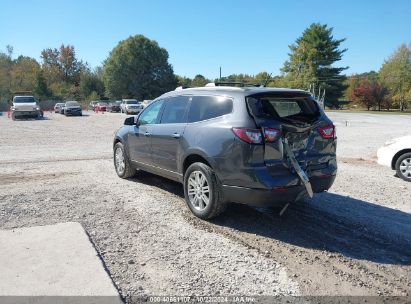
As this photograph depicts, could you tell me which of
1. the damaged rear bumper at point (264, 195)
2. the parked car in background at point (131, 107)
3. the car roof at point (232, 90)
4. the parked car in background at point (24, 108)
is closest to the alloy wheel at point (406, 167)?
the car roof at point (232, 90)

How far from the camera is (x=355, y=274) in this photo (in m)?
3.71

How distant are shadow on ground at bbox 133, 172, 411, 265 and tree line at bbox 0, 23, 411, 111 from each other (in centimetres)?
5816

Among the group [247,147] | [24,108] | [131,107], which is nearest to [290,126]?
[247,147]

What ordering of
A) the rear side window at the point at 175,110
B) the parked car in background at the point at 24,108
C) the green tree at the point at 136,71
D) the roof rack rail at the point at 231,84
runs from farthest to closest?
the green tree at the point at 136,71 → the parked car in background at the point at 24,108 → the roof rack rail at the point at 231,84 → the rear side window at the point at 175,110

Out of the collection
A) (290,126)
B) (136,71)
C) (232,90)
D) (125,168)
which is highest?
(136,71)

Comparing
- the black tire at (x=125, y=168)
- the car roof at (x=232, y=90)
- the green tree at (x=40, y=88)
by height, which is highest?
the green tree at (x=40, y=88)

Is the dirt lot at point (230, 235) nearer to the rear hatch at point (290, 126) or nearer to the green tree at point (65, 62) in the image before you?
the rear hatch at point (290, 126)

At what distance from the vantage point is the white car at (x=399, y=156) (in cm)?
807

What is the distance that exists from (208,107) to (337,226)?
2464mm

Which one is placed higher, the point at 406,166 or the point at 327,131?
the point at 327,131

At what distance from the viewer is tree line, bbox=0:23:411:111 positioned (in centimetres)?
6638

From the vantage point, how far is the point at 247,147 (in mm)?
4480

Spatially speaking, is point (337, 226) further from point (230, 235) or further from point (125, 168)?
point (125, 168)

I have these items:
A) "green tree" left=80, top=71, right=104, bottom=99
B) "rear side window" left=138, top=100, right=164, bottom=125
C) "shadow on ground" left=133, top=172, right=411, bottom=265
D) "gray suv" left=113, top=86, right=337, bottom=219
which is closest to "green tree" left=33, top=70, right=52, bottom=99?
"green tree" left=80, top=71, right=104, bottom=99
